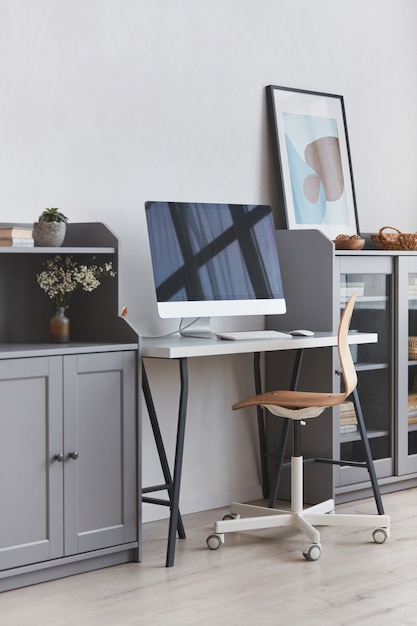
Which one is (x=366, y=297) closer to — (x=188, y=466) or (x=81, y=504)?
(x=188, y=466)

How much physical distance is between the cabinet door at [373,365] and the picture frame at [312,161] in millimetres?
381

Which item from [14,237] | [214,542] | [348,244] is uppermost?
[348,244]

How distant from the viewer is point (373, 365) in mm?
4590

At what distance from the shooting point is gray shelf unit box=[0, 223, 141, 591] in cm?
320

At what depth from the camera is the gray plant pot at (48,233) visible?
3.43 meters

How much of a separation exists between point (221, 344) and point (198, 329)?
1.53 ft

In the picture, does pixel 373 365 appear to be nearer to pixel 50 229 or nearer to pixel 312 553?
pixel 312 553

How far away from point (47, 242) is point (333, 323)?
4.67 ft

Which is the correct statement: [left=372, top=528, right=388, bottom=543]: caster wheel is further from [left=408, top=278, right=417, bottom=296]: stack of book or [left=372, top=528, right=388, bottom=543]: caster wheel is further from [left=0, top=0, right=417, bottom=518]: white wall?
[left=408, top=278, right=417, bottom=296]: stack of book

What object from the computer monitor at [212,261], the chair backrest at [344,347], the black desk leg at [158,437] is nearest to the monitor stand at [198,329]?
the computer monitor at [212,261]

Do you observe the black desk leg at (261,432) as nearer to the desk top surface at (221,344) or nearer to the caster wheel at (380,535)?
the desk top surface at (221,344)

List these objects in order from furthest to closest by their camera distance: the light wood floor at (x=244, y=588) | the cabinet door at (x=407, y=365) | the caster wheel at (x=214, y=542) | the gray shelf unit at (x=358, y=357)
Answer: the cabinet door at (x=407, y=365) → the gray shelf unit at (x=358, y=357) → the caster wheel at (x=214, y=542) → the light wood floor at (x=244, y=588)

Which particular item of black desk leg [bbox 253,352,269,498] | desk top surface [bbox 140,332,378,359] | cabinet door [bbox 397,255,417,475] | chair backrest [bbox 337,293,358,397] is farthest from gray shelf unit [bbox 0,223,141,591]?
cabinet door [bbox 397,255,417,475]

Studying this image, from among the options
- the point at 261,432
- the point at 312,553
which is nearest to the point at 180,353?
the point at 312,553
